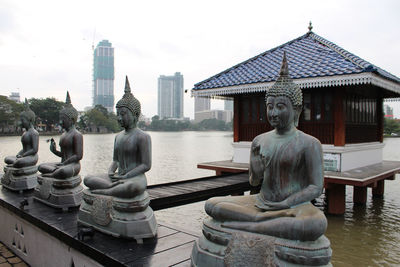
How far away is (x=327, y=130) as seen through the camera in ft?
36.9

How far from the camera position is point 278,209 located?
3.44 metres

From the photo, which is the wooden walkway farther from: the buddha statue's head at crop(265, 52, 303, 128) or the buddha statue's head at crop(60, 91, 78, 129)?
the buddha statue's head at crop(265, 52, 303, 128)

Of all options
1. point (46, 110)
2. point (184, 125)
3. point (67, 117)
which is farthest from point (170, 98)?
point (67, 117)

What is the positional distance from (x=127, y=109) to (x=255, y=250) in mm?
2853

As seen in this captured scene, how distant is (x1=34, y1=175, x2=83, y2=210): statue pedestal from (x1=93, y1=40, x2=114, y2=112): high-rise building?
80682 mm

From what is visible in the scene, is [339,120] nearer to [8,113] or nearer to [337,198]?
[337,198]

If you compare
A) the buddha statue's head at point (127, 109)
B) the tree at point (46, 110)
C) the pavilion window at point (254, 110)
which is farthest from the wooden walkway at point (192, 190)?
the tree at point (46, 110)

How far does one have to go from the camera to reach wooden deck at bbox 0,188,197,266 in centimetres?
412

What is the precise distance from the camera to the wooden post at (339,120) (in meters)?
10.8

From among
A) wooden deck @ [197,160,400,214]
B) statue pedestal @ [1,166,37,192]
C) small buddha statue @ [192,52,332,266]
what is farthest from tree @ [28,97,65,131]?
small buddha statue @ [192,52,332,266]

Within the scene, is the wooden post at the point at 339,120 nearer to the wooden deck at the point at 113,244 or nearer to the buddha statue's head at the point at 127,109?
the wooden deck at the point at 113,244

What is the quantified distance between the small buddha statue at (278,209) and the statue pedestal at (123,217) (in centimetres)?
121

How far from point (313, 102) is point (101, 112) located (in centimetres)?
6374

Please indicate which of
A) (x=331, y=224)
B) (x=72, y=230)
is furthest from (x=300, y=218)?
(x=331, y=224)
